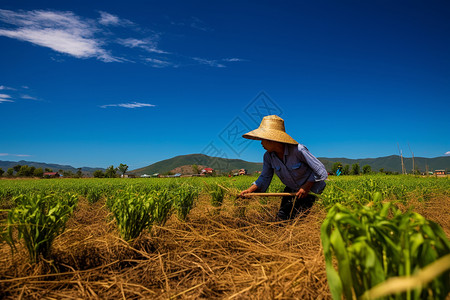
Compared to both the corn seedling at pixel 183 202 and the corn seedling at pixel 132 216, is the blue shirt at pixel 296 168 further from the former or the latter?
the corn seedling at pixel 132 216

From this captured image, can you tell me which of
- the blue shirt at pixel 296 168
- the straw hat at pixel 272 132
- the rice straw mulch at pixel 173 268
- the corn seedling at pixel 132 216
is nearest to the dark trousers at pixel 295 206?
the blue shirt at pixel 296 168

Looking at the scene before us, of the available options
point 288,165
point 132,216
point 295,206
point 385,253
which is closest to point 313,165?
point 288,165

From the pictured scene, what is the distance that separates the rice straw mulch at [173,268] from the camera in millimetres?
2070

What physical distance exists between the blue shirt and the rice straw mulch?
58 centimetres

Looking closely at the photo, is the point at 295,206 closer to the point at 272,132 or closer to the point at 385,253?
the point at 272,132

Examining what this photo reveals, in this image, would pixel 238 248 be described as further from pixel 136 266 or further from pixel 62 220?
pixel 62 220

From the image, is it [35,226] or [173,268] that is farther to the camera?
[173,268]

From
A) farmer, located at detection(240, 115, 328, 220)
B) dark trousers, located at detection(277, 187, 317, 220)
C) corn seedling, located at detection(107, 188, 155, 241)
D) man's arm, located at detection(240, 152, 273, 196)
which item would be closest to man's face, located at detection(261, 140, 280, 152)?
farmer, located at detection(240, 115, 328, 220)

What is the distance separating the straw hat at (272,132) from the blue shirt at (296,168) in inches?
8.5

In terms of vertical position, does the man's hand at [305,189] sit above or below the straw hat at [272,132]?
below

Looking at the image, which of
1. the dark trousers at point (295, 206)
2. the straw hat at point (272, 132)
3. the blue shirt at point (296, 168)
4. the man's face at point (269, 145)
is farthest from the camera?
the dark trousers at point (295, 206)

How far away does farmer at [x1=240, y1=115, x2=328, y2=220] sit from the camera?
393cm

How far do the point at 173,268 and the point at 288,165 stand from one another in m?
2.33

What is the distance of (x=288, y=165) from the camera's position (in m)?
4.17
